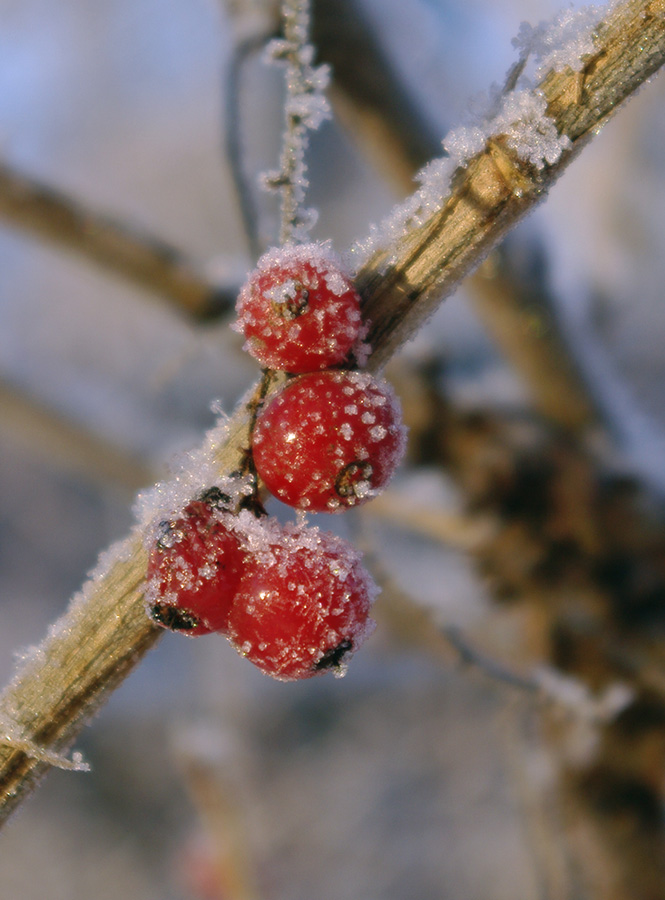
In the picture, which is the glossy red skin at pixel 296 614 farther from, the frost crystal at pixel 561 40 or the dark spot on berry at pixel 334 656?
the frost crystal at pixel 561 40

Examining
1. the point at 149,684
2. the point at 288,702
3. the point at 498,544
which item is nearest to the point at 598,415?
the point at 498,544

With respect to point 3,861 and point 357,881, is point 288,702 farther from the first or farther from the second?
point 3,861

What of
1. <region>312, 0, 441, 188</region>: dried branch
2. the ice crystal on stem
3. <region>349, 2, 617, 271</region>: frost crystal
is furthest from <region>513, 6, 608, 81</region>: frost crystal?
<region>312, 0, 441, 188</region>: dried branch

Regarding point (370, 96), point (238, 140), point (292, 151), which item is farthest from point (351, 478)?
point (370, 96)

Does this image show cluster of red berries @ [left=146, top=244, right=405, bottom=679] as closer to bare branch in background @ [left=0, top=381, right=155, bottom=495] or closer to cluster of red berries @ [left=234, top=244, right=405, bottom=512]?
cluster of red berries @ [left=234, top=244, right=405, bottom=512]

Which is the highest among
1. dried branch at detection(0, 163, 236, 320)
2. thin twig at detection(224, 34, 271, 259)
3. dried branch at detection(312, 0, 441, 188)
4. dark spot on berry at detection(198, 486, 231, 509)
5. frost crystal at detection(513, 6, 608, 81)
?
dried branch at detection(312, 0, 441, 188)
